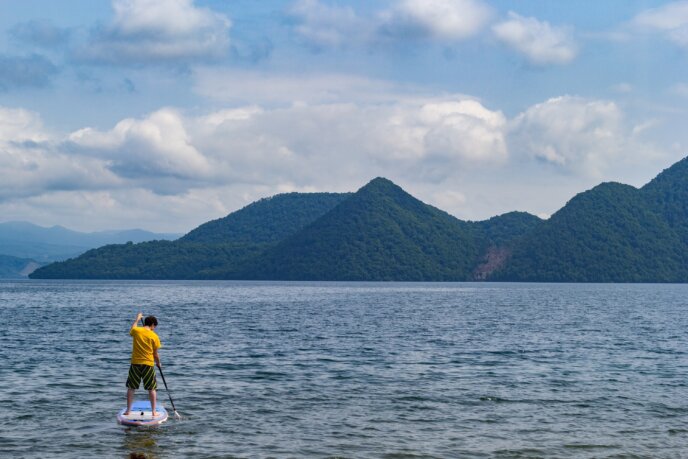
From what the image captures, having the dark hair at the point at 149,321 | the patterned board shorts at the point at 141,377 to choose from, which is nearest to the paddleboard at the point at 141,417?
the patterned board shorts at the point at 141,377

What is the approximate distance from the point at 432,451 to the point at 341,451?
2.54 metres

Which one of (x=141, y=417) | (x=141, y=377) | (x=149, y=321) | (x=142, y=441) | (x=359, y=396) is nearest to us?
(x=142, y=441)

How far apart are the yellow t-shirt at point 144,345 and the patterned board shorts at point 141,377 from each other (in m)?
0.16

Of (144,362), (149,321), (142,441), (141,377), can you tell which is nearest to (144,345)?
(144,362)

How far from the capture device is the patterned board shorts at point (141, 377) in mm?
24359

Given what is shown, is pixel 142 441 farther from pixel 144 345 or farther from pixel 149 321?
pixel 149 321

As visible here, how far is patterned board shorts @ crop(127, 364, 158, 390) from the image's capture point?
24.4m

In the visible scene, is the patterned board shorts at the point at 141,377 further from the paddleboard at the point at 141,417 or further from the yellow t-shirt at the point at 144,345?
the paddleboard at the point at 141,417

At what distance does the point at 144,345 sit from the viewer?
79.9ft

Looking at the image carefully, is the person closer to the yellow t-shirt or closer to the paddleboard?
the yellow t-shirt

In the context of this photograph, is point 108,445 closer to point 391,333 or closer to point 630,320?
point 391,333

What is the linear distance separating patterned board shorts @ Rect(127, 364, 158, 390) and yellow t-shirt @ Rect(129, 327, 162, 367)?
0.16m

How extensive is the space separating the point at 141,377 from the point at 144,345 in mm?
1031

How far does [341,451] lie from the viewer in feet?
70.6
